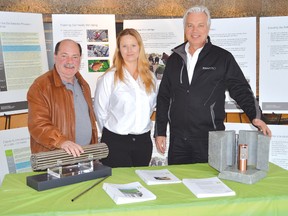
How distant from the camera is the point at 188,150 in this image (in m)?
2.72

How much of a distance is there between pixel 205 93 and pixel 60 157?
114 cm

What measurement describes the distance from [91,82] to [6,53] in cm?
78

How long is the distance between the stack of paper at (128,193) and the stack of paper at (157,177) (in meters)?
0.08

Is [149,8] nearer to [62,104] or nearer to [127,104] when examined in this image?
[127,104]

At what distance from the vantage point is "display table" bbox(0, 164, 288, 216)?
1672 millimetres

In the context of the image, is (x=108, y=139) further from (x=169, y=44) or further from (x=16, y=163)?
(x=169, y=44)

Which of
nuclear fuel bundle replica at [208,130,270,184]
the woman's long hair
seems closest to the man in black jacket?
the woman's long hair

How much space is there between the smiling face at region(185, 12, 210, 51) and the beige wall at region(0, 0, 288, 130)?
135cm

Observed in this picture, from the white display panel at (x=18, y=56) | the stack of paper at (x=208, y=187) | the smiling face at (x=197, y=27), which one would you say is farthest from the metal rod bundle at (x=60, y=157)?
the white display panel at (x=18, y=56)

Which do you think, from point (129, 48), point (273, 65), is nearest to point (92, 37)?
point (129, 48)

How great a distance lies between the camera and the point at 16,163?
136 inches

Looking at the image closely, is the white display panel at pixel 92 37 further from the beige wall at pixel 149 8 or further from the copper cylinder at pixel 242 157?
the copper cylinder at pixel 242 157

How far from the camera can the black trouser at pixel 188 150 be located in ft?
8.82

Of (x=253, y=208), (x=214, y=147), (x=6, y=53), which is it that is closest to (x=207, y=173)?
(x=214, y=147)
